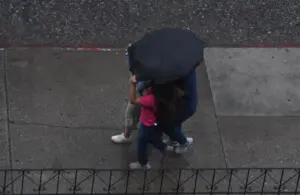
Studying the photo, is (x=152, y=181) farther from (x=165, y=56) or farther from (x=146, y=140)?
(x=165, y=56)

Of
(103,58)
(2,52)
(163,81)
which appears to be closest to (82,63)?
(103,58)

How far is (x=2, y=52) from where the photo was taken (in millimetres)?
10617

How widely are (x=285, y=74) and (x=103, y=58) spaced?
217cm

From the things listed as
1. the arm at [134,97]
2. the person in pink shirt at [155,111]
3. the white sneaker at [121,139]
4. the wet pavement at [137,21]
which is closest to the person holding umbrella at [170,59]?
the person in pink shirt at [155,111]

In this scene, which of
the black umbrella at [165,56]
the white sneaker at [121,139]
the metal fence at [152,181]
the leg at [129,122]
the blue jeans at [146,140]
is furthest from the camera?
the white sneaker at [121,139]

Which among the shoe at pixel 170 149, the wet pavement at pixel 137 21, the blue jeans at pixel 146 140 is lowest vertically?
the shoe at pixel 170 149

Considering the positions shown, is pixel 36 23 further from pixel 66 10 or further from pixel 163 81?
pixel 163 81

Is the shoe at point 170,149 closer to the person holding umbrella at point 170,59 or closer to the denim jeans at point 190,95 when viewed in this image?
the denim jeans at point 190,95

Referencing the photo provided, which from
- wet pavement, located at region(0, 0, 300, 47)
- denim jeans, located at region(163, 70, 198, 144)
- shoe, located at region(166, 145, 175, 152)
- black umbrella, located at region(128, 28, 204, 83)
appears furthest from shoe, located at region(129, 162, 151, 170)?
wet pavement, located at region(0, 0, 300, 47)

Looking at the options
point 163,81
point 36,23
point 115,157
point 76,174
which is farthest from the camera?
point 36,23

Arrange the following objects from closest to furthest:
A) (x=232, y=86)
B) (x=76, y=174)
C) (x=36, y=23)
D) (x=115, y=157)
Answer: (x=76, y=174), (x=115, y=157), (x=232, y=86), (x=36, y=23)

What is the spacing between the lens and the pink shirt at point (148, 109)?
8.55 metres

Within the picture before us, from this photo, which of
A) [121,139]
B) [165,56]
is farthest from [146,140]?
[165,56]

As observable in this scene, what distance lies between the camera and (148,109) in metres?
8.66
